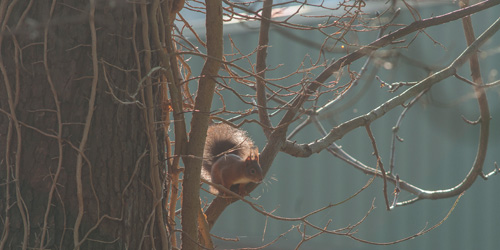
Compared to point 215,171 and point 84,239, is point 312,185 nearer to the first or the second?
point 215,171

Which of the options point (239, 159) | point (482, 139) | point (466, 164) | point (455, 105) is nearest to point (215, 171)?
point (239, 159)

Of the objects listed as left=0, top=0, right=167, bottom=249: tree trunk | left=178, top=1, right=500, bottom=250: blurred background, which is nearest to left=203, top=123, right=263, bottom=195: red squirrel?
left=178, top=1, right=500, bottom=250: blurred background

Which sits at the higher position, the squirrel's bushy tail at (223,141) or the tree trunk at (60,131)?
the squirrel's bushy tail at (223,141)

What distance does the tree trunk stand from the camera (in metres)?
1.32

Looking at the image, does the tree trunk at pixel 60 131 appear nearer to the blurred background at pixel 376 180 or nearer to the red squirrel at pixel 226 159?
the red squirrel at pixel 226 159

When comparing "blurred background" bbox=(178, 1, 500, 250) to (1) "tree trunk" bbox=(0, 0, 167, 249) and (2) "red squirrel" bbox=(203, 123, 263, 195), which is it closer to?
(2) "red squirrel" bbox=(203, 123, 263, 195)

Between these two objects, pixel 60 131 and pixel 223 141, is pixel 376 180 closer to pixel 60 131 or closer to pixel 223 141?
pixel 223 141

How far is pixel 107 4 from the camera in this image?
1.39 metres

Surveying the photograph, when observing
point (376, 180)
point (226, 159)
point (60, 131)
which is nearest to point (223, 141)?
point (226, 159)

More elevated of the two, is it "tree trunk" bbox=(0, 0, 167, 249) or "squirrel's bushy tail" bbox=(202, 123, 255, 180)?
"squirrel's bushy tail" bbox=(202, 123, 255, 180)

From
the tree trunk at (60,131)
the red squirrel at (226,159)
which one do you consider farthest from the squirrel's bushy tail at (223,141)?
the tree trunk at (60,131)

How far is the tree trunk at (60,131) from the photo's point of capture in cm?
132

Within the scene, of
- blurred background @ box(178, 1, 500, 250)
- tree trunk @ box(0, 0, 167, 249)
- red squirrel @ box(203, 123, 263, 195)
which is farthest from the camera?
blurred background @ box(178, 1, 500, 250)

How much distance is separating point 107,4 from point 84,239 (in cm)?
55
